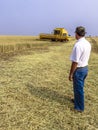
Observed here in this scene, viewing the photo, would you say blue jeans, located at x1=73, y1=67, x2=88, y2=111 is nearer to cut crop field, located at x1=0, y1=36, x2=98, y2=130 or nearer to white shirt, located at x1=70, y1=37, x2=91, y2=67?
white shirt, located at x1=70, y1=37, x2=91, y2=67

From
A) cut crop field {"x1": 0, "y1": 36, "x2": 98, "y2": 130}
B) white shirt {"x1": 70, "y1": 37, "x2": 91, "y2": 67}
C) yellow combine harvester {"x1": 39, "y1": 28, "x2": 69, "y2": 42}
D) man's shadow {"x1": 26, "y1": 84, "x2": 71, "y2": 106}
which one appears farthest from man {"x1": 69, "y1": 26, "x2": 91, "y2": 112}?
yellow combine harvester {"x1": 39, "y1": 28, "x2": 69, "y2": 42}

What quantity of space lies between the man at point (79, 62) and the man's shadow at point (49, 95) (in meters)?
0.77

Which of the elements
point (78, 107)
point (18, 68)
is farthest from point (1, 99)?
point (18, 68)

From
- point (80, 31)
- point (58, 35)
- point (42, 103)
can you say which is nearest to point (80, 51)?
point (80, 31)

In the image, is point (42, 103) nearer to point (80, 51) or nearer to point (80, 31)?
point (80, 51)

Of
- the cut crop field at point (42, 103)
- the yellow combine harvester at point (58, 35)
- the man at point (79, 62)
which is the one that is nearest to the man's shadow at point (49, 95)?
the cut crop field at point (42, 103)

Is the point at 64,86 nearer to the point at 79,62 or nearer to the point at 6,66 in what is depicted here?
the point at 79,62

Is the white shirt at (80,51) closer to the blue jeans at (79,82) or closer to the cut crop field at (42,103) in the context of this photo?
the blue jeans at (79,82)

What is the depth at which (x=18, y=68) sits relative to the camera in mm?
13500

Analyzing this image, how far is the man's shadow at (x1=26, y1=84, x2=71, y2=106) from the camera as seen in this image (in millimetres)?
8595

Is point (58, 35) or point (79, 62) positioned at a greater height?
point (79, 62)

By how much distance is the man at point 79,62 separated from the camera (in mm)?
7266

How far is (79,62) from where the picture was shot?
24.3 feet

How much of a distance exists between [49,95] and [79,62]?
1.98 metres
